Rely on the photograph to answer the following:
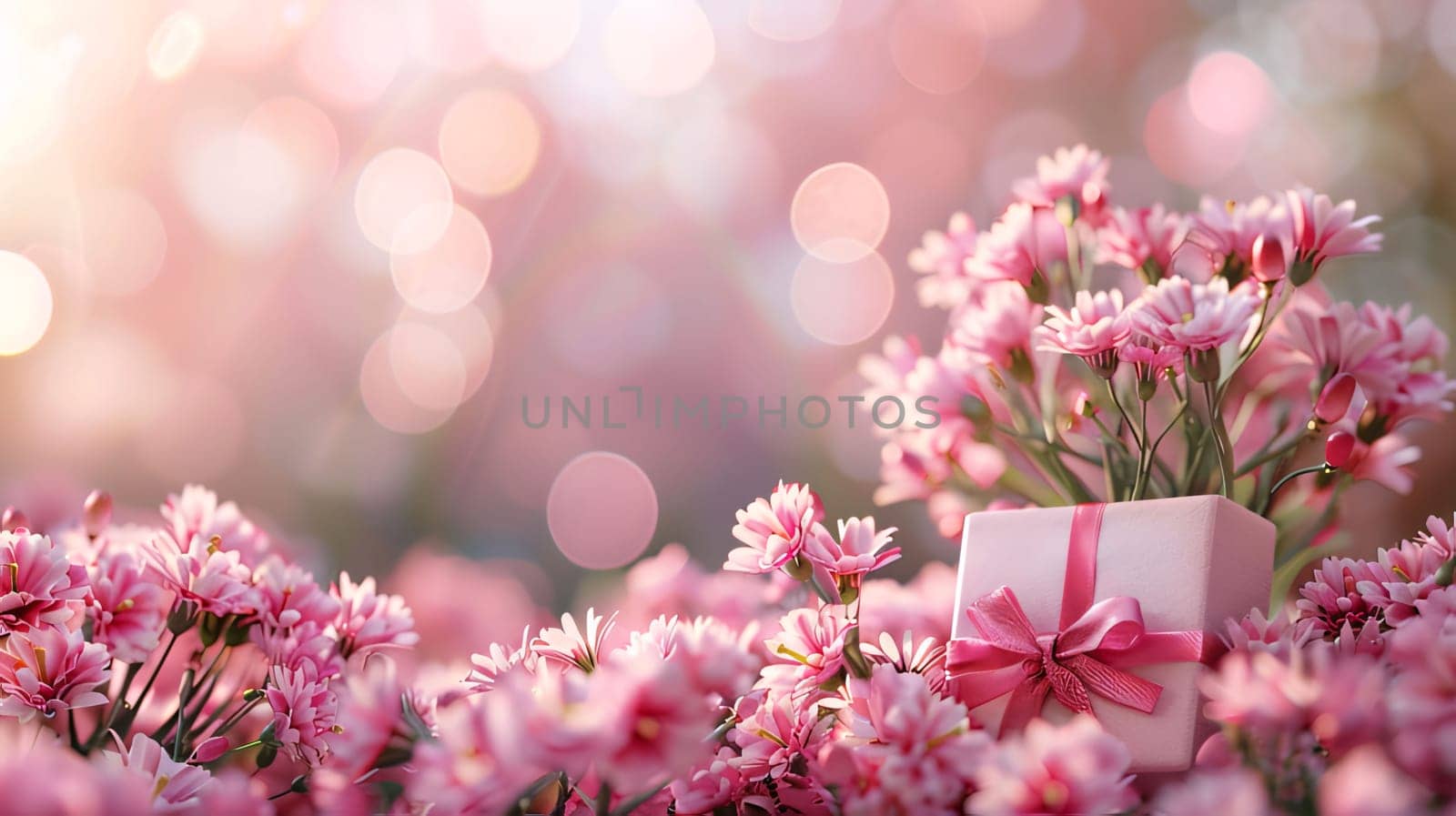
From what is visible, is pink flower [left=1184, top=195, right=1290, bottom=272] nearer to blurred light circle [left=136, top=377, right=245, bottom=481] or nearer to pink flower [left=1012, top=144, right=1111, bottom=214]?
pink flower [left=1012, top=144, right=1111, bottom=214]

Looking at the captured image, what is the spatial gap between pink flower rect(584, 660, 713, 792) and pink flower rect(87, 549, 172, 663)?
35 centimetres

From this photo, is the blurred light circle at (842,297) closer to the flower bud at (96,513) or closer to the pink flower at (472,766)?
the flower bud at (96,513)

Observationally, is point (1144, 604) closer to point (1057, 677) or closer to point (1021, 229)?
point (1057, 677)

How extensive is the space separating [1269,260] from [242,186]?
1.30 metres

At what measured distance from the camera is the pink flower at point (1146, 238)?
2.17 ft

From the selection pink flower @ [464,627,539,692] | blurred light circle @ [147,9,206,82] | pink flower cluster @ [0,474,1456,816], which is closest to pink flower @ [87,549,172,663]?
pink flower cluster @ [0,474,1456,816]

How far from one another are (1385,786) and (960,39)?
3.92 feet

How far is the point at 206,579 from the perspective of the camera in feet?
1.86

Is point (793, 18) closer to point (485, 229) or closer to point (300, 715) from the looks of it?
point (485, 229)

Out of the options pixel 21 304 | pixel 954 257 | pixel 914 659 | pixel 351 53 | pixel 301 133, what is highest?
pixel 351 53

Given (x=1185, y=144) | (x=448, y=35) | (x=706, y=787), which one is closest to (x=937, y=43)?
(x=1185, y=144)

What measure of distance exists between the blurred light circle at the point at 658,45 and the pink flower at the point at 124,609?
0.97 metres

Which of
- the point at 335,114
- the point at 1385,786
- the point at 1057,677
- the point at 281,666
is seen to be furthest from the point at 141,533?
the point at 335,114

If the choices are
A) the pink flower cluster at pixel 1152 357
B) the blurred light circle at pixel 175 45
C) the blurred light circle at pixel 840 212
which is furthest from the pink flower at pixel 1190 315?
the blurred light circle at pixel 175 45
